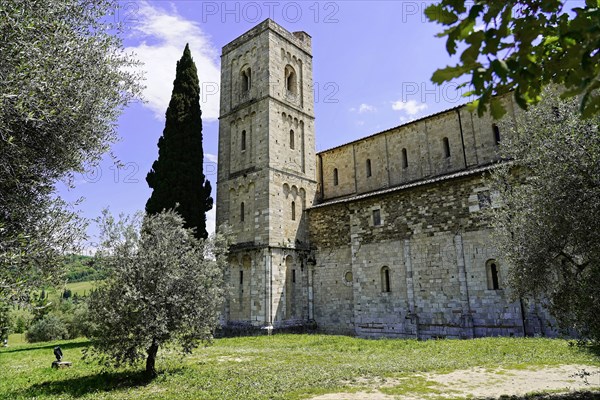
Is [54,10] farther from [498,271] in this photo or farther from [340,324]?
[340,324]

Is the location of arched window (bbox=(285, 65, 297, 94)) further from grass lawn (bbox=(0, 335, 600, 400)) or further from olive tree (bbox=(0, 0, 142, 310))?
olive tree (bbox=(0, 0, 142, 310))

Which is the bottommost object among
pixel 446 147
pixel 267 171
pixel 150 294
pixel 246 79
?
pixel 150 294

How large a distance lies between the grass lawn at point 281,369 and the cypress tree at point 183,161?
8177 mm

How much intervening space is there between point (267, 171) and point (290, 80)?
792cm

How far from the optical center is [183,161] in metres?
21.2

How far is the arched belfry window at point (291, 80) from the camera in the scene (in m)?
25.8

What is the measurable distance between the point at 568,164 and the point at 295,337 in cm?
1491

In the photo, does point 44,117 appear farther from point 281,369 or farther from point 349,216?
point 349,216

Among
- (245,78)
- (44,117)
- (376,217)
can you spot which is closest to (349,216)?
(376,217)

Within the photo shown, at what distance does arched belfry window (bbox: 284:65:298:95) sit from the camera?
25.8m

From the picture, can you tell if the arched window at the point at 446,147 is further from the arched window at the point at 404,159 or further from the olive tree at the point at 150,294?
the olive tree at the point at 150,294

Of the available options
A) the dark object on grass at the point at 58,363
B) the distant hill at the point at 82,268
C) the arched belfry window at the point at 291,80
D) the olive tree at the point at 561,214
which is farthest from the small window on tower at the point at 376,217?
the dark object on grass at the point at 58,363

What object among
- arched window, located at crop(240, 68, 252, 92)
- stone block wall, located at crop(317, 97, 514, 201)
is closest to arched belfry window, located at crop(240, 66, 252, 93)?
Result: arched window, located at crop(240, 68, 252, 92)

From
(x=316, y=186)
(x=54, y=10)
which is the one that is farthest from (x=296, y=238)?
(x=54, y=10)
